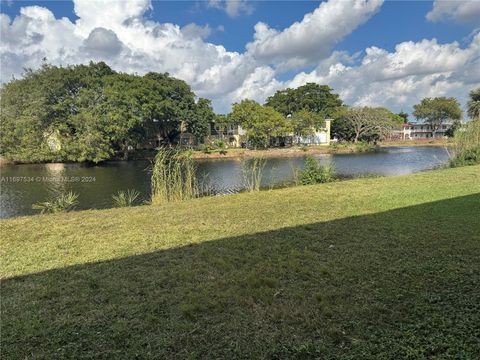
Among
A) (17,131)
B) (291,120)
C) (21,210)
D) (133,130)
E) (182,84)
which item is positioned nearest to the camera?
(21,210)

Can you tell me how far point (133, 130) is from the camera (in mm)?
35312

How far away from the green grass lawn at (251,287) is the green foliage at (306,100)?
50092 millimetres

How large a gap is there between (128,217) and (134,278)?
11.9ft

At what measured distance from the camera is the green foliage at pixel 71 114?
98.8ft

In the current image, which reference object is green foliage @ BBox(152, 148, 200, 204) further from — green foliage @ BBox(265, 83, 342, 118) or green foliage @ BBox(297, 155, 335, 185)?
green foliage @ BBox(265, 83, 342, 118)

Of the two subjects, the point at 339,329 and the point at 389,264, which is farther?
the point at 389,264

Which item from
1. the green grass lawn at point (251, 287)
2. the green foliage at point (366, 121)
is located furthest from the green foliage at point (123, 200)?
the green foliage at point (366, 121)

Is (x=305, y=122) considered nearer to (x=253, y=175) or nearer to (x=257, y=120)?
(x=257, y=120)

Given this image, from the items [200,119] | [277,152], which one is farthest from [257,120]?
[200,119]

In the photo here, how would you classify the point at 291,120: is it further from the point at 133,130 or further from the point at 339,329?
the point at 339,329

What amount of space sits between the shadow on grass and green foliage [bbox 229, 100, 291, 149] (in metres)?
38.5

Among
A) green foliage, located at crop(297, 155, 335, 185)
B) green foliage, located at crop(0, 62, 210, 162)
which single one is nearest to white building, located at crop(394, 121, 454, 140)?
green foliage, located at crop(0, 62, 210, 162)

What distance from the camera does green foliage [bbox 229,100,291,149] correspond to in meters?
42.5

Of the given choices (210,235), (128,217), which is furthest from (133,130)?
(210,235)
